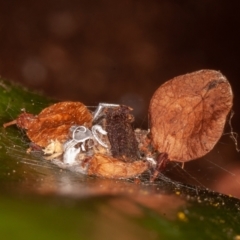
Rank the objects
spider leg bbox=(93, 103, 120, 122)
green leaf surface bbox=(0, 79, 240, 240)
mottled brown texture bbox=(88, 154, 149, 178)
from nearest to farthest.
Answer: green leaf surface bbox=(0, 79, 240, 240)
mottled brown texture bbox=(88, 154, 149, 178)
spider leg bbox=(93, 103, 120, 122)

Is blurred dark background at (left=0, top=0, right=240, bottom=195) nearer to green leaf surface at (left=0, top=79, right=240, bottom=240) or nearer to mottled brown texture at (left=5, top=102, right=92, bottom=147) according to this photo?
mottled brown texture at (left=5, top=102, right=92, bottom=147)

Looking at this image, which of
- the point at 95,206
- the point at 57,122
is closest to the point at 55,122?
the point at 57,122

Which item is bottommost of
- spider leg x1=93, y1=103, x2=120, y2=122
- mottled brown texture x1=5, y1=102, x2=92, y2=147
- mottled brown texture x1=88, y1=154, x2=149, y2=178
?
mottled brown texture x1=88, y1=154, x2=149, y2=178

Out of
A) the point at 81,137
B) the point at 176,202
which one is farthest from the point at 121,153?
the point at 176,202

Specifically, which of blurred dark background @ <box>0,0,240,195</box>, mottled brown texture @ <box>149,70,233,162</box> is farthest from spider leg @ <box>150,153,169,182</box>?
blurred dark background @ <box>0,0,240,195</box>

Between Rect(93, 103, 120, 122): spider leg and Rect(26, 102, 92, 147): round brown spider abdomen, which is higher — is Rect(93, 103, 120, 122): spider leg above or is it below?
above

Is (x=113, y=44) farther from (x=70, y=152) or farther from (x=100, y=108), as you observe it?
(x=70, y=152)

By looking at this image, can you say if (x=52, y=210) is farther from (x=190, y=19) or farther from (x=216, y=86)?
(x=190, y=19)
